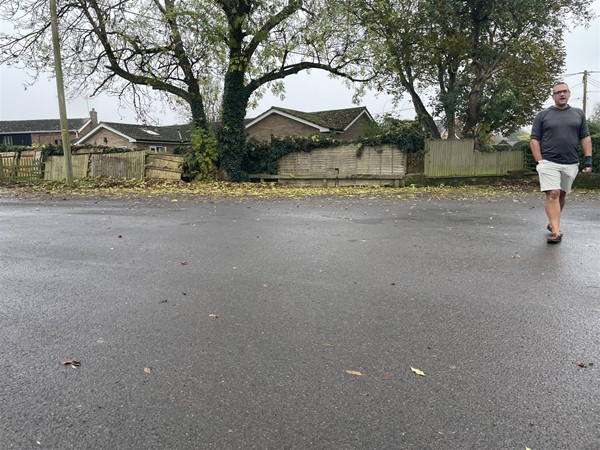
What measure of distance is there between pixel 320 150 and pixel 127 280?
15415mm

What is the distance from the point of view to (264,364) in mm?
2807

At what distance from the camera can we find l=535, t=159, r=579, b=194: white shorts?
6328 mm

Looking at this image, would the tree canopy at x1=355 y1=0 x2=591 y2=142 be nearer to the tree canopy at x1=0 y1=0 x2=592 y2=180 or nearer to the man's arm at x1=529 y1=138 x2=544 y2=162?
the tree canopy at x1=0 y1=0 x2=592 y2=180

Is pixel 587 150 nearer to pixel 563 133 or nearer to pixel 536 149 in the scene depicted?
pixel 563 133

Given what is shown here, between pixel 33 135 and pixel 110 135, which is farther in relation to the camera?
pixel 33 135

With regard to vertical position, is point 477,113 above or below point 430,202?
above

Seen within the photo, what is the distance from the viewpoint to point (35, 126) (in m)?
55.7

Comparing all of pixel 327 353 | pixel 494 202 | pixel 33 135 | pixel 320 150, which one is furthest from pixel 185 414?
pixel 33 135

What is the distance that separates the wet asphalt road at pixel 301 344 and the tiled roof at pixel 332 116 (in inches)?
1027

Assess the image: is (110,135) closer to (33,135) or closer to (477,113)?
(33,135)

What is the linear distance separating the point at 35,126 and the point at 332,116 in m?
40.6

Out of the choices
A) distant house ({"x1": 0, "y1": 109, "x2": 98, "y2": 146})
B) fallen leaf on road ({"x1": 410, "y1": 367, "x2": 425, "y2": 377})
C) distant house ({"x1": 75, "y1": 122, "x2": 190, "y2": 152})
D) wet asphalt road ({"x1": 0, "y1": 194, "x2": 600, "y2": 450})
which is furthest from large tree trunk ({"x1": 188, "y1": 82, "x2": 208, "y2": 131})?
distant house ({"x1": 0, "y1": 109, "x2": 98, "y2": 146})

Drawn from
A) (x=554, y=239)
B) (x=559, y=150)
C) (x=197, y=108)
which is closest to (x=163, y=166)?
(x=197, y=108)

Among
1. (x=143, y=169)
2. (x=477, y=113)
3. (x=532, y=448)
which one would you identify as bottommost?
(x=532, y=448)
